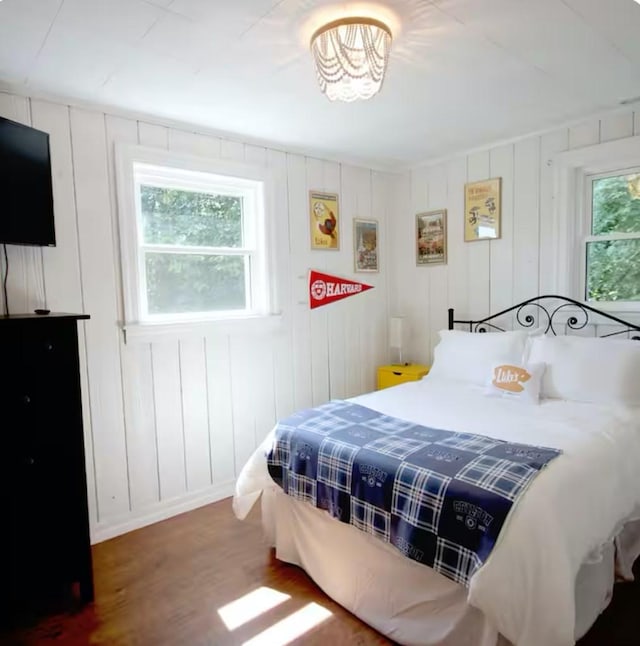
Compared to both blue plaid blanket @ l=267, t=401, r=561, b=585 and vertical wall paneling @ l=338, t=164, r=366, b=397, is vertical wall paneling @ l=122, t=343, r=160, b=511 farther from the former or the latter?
vertical wall paneling @ l=338, t=164, r=366, b=397

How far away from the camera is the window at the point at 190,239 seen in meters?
2.54

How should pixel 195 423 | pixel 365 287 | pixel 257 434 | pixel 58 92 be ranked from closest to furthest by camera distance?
1. pixel 58 92
2. pixel 195 423
3. pixel 257 434
4. pixel 365 287

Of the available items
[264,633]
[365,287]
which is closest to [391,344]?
[365,287]

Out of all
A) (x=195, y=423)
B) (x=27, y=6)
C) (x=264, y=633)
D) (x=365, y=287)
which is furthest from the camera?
(x=365, y=287)

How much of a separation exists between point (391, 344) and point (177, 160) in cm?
216

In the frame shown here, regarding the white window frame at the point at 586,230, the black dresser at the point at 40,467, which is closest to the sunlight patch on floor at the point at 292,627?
the black dresser at the point at 40,467

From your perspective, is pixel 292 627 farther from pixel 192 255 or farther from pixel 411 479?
pixel 192 255

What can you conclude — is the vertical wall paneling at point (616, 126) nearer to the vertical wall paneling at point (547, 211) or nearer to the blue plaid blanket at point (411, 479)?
the vertical wall paneling at point (547, 211)

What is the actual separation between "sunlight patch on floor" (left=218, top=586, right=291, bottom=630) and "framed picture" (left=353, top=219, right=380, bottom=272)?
93.7 inches

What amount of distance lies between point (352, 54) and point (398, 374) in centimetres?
235

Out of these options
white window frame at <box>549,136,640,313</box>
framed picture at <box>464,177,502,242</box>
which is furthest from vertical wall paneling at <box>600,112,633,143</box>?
framed picture at <box>464,177,502,242</box>

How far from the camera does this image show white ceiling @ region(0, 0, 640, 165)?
1.59 metres

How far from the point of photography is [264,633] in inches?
67.7

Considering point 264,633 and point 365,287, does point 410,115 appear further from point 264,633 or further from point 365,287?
point 264,633
